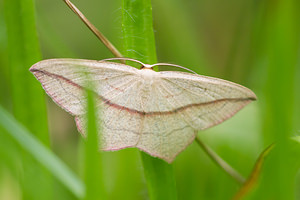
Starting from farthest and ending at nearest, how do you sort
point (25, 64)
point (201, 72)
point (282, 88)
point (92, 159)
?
point (201, 72) < point (25, 64) < point (282, 88) < point (92, 159)

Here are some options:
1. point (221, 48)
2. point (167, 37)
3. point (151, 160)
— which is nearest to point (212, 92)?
point (151, 160)

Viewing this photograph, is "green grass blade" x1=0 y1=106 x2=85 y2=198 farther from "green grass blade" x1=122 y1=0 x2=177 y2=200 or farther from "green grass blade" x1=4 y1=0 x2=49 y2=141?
"green grass blade" x1=122 y1=0 x2=177 y2=200

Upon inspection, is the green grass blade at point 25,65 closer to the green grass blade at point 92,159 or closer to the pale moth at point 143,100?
the pale moth at point 143,100

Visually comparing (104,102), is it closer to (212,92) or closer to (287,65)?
(212,92)

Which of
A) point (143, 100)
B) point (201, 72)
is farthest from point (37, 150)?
point (201, 72)

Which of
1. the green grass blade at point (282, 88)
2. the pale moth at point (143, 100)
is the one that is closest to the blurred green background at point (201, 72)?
the green grass blade at point (282, 88)

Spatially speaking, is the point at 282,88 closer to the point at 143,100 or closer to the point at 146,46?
the point at 146,46
